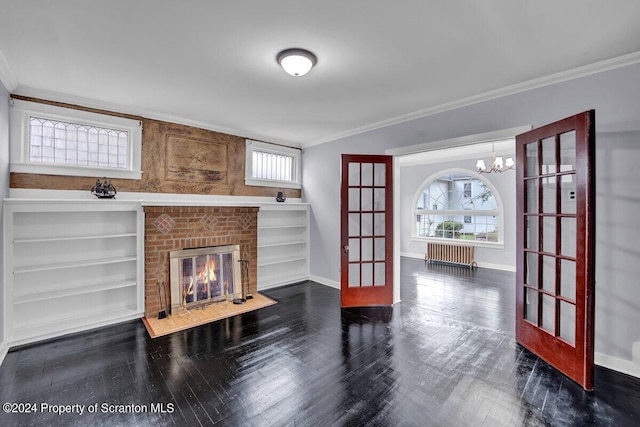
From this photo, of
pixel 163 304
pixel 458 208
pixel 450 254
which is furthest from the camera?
pixel 458 208

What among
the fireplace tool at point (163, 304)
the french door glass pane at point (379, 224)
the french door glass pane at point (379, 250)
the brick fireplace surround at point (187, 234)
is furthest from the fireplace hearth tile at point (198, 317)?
the french door glass pane at point (379, 224)

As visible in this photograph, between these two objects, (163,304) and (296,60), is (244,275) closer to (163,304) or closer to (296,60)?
(163,304)

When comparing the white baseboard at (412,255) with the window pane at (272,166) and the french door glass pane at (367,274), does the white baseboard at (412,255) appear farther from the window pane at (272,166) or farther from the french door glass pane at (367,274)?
the window pane at (272,166)

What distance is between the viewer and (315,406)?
2.05 metres

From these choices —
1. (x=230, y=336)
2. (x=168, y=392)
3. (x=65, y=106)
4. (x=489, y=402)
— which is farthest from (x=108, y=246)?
(x=489, y=402)

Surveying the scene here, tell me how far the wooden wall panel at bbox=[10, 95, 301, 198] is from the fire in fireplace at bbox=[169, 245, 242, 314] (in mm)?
986

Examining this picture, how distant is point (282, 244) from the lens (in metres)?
5.17

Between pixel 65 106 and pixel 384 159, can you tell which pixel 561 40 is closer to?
pixel 384 159

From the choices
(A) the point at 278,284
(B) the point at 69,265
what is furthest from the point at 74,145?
(A) the point at 278,284

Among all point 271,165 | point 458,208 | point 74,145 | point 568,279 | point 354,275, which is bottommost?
point 354,275

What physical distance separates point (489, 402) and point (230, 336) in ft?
8.34

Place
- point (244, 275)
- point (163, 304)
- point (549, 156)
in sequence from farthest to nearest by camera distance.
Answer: point (244, 275) → point (163, 304) → point (549, 156)

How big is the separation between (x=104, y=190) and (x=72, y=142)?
735mm

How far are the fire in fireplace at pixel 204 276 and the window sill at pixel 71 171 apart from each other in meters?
1.21
